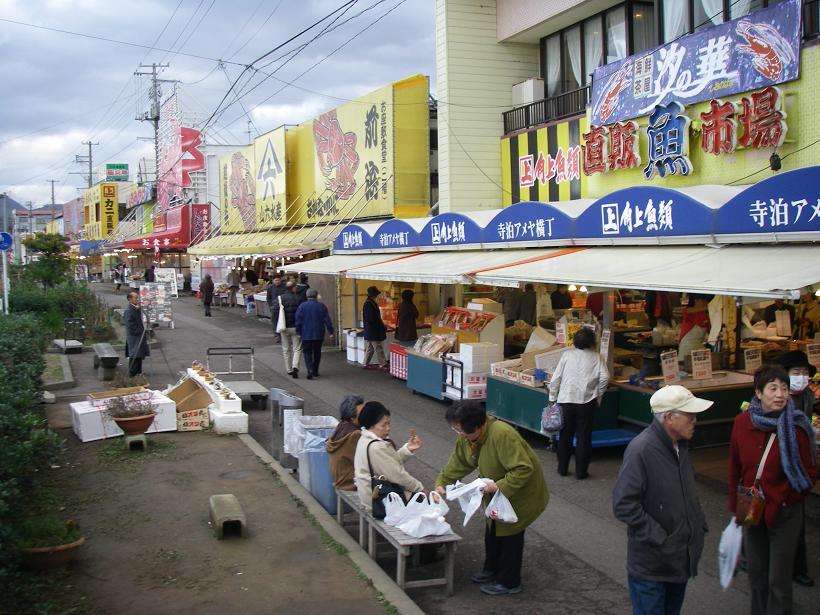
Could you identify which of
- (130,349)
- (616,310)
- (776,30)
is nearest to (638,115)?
(776,30)

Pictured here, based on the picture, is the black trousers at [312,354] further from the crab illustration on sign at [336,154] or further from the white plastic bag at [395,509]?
the white plastic bag at [395,509]

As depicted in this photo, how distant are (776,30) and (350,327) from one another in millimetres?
13182

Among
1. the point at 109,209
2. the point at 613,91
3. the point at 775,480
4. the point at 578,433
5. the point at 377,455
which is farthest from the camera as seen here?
the point at 109,209

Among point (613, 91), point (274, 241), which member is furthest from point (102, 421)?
point (274, 241)

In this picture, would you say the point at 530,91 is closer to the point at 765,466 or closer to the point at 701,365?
the point at 701,365

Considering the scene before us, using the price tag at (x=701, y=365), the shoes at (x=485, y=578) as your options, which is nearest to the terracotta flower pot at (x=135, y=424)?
the shoes at (x=485, y=578)

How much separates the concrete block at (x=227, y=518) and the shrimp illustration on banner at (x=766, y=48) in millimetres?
8899

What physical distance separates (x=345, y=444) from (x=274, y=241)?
68.0ft

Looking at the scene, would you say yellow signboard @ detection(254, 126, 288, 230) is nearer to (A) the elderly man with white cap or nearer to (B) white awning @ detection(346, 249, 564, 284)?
(B) white awning @ detection(346, 249, 564, 284)

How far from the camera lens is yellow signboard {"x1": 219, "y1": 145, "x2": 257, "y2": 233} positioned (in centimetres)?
3334

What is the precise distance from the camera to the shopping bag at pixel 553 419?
31.1 feet

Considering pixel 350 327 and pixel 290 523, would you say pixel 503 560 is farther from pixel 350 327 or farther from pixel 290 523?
pixel 350 327

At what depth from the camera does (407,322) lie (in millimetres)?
17094

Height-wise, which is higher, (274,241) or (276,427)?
(274,241)
